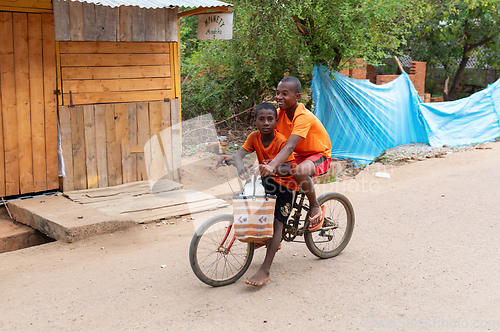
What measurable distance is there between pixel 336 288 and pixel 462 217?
2.81 m

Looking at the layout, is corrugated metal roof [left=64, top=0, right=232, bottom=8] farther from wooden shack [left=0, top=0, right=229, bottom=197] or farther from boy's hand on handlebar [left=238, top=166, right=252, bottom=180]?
boy's hand on handlebar [left=238, top=166, right=252, bottom=180]

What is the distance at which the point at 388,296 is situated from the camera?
12.9 ft

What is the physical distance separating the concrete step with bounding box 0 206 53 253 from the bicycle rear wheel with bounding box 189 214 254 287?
2729mm

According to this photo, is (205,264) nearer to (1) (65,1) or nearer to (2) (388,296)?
(2) (388,296)

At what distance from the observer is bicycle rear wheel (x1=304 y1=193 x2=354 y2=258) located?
466 centimetres

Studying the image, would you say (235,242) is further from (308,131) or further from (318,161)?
(308,131)

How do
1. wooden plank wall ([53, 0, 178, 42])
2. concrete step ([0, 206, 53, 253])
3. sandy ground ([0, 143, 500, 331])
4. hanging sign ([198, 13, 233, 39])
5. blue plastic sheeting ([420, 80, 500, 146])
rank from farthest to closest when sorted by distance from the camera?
1. blue plastic sheeting ([420, 80, 500, 146])
2. hanging sign ([198, 13, 233, 39])
3. wooden plank wall ([53, 0, 178, 42])
4. concrete step ([0, 206, 53, 253])
5. sandy ground ([0, 143, 500, 331])

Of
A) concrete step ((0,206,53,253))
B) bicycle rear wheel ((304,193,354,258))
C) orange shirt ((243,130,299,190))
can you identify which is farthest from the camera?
concrete step ((0,206,53,253))

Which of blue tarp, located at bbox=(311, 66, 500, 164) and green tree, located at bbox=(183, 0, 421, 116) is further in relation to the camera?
blue tarp, located at bbox=(311, 66, 500, 164)

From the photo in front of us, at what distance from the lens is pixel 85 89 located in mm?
6562

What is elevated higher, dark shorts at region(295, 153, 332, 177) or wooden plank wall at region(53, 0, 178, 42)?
wooden plank wall at region(53, 0, 178, 42)

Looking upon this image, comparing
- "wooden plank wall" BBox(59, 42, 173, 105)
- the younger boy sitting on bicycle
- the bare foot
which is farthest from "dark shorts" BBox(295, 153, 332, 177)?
"wooden plank wall" BBox(59, 42, 173, 105)

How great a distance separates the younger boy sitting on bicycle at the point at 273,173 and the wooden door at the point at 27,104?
3459mm

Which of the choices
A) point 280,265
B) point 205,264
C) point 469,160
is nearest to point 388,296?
point 280,265
